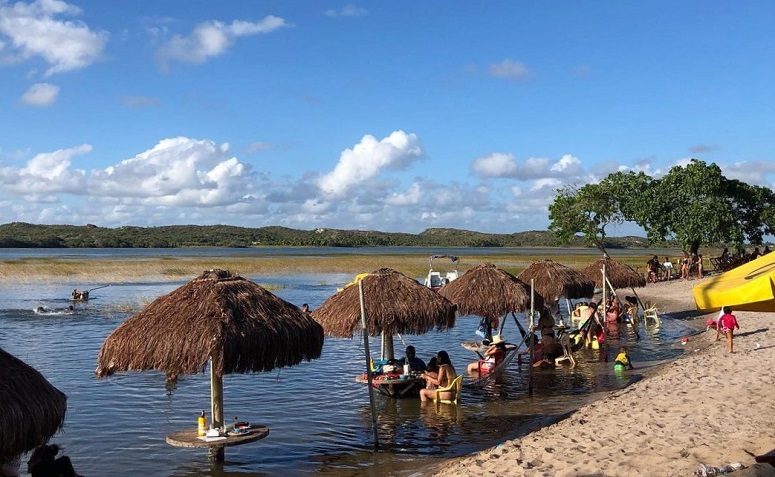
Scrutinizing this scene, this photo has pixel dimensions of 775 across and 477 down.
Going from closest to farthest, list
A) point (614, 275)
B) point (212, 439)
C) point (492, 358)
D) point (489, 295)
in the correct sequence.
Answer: point (212, 439) → point (492, 358) → point (489, 295) → point (614, 275)

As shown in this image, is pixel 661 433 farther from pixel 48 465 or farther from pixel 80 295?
pixel 80 295

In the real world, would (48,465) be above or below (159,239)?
below

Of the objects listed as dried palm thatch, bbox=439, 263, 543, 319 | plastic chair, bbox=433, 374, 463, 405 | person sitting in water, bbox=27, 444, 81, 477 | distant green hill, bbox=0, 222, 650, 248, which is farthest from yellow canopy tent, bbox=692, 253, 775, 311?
distant green hill, bbox=0, 222, 650, 248

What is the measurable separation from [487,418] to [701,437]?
413 centimetres

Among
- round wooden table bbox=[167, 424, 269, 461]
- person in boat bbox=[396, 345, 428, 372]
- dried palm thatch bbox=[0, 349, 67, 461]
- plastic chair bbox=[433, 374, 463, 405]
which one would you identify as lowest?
plastic chair bbox=[433, 374, 463, 405]

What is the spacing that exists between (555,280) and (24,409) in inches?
679

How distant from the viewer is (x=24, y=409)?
20.8 feet

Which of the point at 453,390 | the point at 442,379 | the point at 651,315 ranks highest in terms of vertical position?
the point at 651,315

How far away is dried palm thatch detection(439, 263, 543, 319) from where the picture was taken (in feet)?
56.3

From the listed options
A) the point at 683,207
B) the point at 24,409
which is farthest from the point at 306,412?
the point at 683,207

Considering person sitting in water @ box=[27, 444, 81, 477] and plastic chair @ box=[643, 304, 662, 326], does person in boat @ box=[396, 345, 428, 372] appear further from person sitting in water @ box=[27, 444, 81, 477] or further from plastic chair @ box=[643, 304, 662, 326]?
plastic chair @ box=[643, 304, 662, 326]

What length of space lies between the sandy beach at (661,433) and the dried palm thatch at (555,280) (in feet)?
19.9

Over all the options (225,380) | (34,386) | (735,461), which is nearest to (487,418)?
(735,461)

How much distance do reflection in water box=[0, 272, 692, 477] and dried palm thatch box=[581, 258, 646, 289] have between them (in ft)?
18.1
